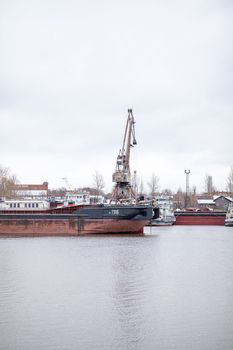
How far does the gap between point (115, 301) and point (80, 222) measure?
98.3 feet

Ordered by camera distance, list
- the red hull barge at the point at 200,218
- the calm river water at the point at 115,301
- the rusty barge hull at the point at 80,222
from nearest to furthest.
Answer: the calm river water at the point at 115,301 < the rusty barge hull at the point at 80,222 < the red hull barge at the point at 200,218

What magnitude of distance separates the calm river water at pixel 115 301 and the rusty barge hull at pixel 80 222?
49.2 ft

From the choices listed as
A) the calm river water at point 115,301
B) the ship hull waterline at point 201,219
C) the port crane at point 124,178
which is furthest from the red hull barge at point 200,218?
the calm river water at point 115,301

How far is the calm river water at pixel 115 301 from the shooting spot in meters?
13.6

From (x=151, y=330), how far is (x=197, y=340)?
1.53 m

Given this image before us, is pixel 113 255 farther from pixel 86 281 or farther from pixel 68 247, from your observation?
pixel 86 281

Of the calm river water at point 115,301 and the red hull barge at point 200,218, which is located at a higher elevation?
the red hull barge at point 200,218

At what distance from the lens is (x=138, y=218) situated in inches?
1877

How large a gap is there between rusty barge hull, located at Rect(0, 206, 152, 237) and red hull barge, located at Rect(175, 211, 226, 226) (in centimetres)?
3242

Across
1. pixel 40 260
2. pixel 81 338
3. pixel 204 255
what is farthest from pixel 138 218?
pixel 81 338

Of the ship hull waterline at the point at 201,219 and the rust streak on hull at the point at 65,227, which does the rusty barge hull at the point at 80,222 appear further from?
the ship hull waterline at the point at 201,219

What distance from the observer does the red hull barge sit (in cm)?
7906

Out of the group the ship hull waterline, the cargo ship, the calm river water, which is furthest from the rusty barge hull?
the ship hull waterline

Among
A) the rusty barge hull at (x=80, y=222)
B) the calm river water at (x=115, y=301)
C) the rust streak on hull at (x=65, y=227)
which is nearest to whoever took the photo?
the calm river water at (x=115, y=301)
